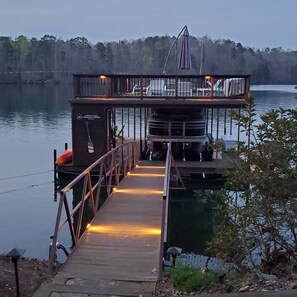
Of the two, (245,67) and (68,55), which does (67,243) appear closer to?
(245,67)

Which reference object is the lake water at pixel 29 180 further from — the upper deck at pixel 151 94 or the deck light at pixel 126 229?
the upper deck at pixel 151 94

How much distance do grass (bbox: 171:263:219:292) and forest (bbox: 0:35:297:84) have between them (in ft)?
278

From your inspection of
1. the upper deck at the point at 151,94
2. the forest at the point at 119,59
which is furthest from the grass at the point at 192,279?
the forest at the point at 119,59

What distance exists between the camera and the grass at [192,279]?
471 cm

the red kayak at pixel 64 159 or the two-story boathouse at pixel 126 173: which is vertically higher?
the two-story boathouse at pixel 126 173

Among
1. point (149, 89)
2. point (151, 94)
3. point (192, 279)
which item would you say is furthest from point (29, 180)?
point (192, 279)

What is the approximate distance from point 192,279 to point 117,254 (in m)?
1.81

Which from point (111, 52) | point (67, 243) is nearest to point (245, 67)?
point (111, 52)

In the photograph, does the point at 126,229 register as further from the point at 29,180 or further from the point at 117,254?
the point at 29,180

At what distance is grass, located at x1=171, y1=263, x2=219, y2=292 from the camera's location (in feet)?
15.5

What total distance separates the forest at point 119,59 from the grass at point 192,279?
8472 centimetres

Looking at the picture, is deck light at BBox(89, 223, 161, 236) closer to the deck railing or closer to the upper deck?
the upper deck

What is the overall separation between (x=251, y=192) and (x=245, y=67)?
3466 inches

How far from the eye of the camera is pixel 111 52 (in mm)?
105688
